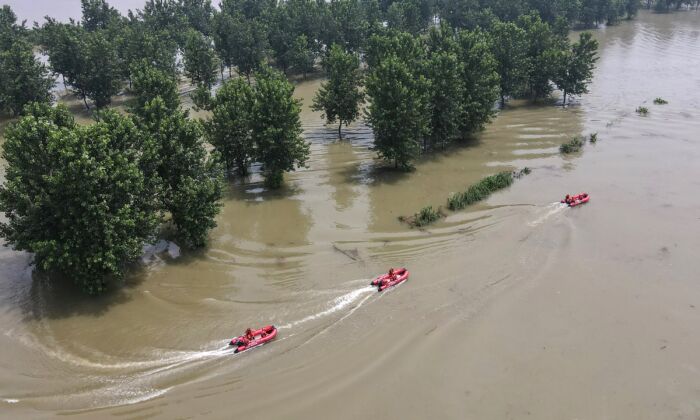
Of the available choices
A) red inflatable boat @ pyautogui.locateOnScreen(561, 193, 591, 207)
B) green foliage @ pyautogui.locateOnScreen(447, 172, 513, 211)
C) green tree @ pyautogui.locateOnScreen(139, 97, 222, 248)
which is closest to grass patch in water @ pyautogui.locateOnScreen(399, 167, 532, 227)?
green foliage @ pyautogui.locateOnScreen(447, 172, 513, 211)

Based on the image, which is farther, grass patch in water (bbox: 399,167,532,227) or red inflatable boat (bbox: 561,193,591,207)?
red inflatable boat (bbox: 561,193,591,207)

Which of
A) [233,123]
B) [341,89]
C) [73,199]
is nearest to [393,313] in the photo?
[73,199]

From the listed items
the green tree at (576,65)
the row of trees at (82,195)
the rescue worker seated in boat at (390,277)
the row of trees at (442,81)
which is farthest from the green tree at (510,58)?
the row of trees at (82,195)

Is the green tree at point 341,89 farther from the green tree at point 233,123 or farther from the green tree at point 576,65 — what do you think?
the green tree at point 576,65

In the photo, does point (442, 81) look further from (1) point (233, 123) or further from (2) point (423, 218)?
(1) point (233, 123)

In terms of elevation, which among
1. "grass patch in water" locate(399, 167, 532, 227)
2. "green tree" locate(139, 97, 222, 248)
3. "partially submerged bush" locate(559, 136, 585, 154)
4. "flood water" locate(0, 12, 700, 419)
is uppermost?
"green tree" locate(139, 97, 222, 248)

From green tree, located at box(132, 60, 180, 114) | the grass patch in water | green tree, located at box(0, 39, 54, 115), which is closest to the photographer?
the grass patch in water

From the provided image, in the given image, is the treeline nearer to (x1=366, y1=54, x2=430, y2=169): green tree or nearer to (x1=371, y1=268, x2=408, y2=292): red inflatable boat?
(x1=366, y1=54, x2=430, y2=169): green tree
